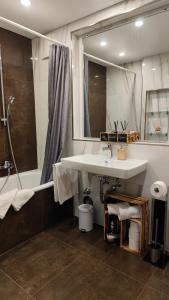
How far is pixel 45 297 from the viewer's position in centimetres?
147

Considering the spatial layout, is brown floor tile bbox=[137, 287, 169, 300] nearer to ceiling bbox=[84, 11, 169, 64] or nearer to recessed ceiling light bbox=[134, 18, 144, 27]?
ceiling bbox=[84, 11, 169, 64]

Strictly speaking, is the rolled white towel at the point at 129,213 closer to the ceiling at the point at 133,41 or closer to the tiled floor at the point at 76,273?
the tiled floor at the point at 76,273

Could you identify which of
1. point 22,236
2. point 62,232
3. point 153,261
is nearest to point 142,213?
point 153,261

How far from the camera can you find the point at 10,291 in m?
1.53

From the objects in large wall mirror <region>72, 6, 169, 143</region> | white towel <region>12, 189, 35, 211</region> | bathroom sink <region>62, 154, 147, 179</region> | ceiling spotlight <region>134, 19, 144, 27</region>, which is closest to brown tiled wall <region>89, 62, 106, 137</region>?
large wall mirror <region>72, 6, 169, 143</region>

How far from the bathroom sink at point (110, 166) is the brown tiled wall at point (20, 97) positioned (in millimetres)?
1068

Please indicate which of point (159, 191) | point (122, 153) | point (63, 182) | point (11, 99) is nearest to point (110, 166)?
point (122, 153)

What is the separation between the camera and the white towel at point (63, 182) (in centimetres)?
228

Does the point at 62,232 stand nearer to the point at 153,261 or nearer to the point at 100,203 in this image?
the point at 100,203

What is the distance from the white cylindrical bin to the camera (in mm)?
2283

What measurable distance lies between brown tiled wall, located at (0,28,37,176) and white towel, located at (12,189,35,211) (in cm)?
89

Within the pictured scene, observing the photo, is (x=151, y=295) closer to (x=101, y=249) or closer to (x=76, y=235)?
(x=101, y=249)

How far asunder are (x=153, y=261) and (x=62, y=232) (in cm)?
104

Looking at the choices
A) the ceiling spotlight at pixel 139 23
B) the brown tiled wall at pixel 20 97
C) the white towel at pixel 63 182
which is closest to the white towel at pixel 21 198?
the white towel at pixel 63 182
